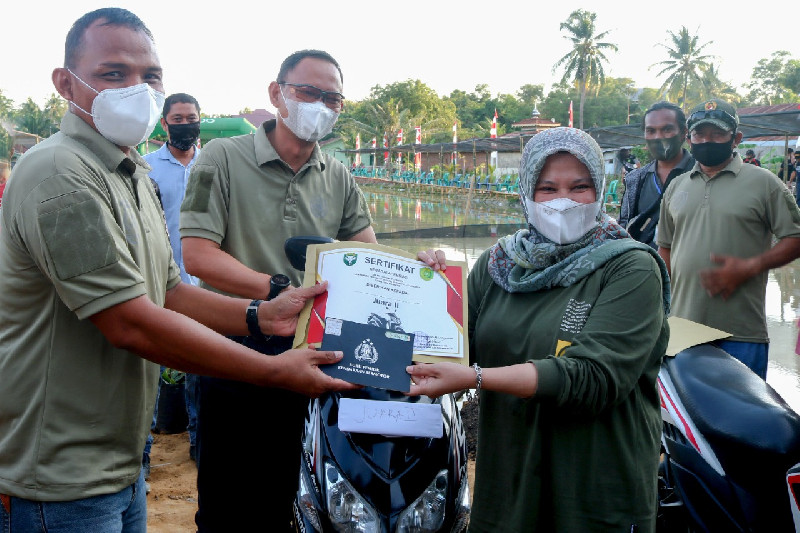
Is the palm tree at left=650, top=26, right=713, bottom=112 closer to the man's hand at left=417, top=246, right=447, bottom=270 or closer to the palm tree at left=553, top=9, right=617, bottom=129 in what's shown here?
the palm tree at left=553, top=9, right=617, bottom=129

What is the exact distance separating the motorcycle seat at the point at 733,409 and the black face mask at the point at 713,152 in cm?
163

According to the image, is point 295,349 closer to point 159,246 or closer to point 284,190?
point 159,246

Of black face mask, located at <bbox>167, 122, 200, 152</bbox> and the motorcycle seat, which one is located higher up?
black face mask, located at <bbox>167, 122, 200, 152</bbox>

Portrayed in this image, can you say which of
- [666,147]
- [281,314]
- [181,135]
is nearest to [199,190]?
[281,314]

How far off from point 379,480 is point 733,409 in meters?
1.22

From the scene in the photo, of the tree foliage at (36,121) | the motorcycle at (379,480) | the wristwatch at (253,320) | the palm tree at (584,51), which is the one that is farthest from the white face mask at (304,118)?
the palm tree at (584,51)

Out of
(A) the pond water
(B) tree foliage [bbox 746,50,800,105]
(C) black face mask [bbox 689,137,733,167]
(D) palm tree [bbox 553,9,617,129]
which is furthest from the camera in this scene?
(B) tree foliage [bbox 746,50,800,105]

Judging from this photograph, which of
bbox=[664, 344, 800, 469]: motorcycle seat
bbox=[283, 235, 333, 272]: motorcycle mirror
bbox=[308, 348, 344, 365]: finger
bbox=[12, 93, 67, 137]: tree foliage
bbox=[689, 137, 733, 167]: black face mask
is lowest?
bbox=[664, 344, 800, 469]: motorcycle seat

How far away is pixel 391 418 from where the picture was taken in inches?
77.2

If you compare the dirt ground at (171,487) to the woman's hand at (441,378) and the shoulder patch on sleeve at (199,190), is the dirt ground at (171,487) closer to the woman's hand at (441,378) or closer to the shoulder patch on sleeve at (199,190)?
the shoulder patch on sleeve at (199,190)

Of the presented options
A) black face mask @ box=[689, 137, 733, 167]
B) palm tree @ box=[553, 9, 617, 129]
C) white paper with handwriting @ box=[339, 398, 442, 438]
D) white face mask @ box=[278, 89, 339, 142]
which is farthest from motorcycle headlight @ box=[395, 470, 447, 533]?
palm tree @ box=[553, 9, 617, 129]

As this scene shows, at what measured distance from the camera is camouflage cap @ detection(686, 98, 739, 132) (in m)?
3.88

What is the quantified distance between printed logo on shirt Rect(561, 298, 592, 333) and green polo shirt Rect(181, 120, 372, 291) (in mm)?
1285

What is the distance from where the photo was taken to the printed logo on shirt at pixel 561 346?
6.05 ft
